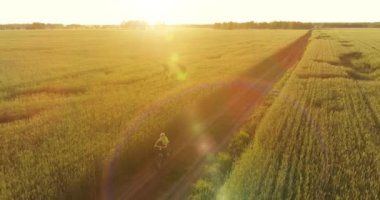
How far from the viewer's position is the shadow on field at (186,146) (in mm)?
10734

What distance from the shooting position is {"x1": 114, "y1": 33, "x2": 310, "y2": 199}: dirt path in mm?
10820

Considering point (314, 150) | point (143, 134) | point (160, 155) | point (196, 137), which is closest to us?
point (160, 155)

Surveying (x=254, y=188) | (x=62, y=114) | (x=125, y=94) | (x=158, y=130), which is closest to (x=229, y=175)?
(x=254, y=188)

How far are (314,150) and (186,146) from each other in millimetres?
4708

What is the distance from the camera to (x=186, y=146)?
552 inches

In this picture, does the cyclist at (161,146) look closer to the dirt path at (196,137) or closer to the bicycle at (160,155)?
the bicycle at (160,155)

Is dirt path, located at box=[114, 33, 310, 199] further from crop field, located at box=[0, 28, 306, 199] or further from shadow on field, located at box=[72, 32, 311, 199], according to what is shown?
crop field, located at box=[0, 28, 306, 199]

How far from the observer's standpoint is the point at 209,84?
894 inches

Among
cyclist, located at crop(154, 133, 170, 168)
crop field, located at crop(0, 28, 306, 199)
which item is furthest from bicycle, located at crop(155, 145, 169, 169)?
crop field, located at crop(0, 28, 306, 199)

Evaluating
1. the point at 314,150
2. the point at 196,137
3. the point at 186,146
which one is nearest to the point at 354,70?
the point at 314,150

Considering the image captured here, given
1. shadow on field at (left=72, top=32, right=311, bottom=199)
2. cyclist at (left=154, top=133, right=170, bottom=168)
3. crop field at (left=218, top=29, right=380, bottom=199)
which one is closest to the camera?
crop field at (left=218, top=29, right=380, bottom=199)

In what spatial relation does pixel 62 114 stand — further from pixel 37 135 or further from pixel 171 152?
pixel 171 152

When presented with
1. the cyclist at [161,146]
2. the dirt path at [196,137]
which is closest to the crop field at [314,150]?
the dirt path at [196,137]

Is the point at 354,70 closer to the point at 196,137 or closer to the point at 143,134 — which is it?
the point at 196,137
